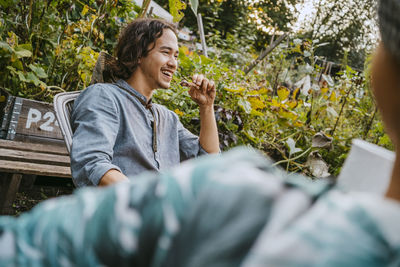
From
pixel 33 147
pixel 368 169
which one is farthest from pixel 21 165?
pixel 368 169

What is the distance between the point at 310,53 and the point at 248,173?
345cm

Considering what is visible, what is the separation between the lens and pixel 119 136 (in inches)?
67.7

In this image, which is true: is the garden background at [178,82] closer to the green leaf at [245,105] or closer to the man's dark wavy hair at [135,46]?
the green leaf at [245,105]

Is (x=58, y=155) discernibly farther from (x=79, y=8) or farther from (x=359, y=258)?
(x=359, y=258)

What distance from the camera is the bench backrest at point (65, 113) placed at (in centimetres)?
163

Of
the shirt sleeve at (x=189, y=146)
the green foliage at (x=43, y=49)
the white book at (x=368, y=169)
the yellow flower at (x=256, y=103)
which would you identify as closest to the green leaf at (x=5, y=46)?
the green foliage at (x=43, y=49)

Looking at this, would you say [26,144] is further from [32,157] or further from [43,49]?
[43,49]

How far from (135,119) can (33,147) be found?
1.01m

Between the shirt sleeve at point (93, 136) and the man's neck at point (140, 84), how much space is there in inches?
11.3

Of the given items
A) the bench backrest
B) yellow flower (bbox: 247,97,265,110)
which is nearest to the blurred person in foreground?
the bench backrest

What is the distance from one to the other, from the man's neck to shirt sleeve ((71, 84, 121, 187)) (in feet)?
0.95

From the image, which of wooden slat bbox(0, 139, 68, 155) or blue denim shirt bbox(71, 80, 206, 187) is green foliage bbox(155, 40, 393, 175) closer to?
blue denim shirt bbox(71, 80, 206, 187)

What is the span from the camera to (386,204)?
1.30 feet

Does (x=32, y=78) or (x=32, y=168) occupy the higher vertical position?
(x=32, y=78)
